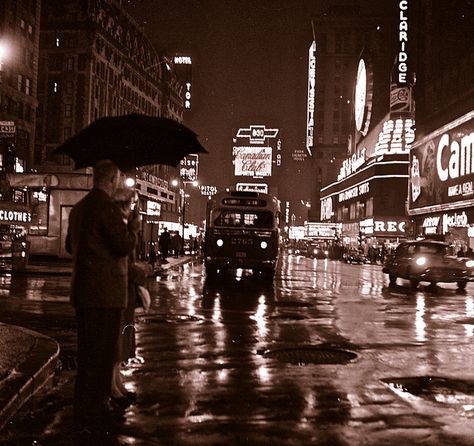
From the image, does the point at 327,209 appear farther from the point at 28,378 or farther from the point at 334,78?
the point at 28,378

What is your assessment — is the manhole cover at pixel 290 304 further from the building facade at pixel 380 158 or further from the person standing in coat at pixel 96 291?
the building facade at pixel 380 158

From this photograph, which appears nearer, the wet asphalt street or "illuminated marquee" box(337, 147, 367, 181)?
the wet asphalt street

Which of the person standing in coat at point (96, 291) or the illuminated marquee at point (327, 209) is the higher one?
the illuminated marquee at point (327, 209)

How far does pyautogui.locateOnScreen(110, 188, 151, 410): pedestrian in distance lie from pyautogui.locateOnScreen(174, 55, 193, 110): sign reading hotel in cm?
13140

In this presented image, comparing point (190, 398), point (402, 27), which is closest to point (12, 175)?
point (190, 398)

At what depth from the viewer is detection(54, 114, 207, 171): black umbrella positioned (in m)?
6.34

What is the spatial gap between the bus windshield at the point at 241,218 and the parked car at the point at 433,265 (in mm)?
5130

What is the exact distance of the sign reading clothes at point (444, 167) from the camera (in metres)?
53.0

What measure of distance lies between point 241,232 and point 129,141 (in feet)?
63.0

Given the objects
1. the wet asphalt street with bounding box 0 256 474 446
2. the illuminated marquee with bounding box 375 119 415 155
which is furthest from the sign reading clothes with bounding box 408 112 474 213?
the wet asphalt street with bounding box 0 256 474 446

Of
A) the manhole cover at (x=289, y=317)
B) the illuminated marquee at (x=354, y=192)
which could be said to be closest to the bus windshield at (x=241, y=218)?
the manhole cover at (x=289, y=317)

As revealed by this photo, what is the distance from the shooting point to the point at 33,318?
1250 centimetres

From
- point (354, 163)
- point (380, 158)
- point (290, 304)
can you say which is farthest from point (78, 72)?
point (290, 304)

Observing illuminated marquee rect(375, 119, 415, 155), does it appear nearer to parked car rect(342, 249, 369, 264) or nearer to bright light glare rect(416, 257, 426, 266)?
parked car rect(342, 249, 369, 264)
